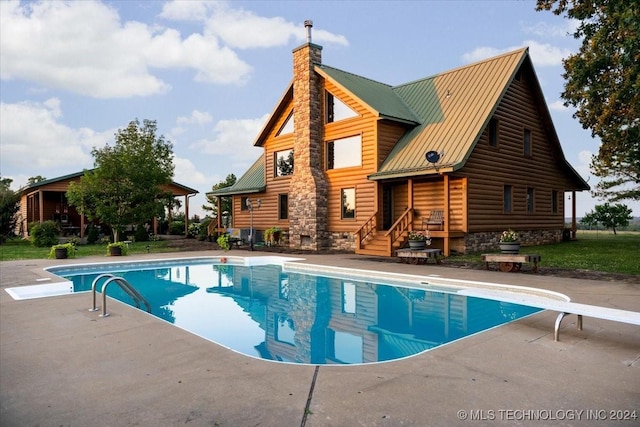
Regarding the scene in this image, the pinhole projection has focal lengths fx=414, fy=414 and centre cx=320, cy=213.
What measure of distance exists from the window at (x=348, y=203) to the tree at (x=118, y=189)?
10669 mm

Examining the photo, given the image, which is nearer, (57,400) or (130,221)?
(57,400)

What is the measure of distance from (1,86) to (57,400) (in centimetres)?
2349

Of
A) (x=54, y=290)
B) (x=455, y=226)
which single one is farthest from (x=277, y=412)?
(x=455, y=226)

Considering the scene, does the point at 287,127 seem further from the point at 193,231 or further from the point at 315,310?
the point at 315,310

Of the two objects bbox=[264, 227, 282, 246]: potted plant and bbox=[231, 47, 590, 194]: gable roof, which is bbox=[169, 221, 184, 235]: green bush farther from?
bbox=[231, 47, 590, 194]: gable roof

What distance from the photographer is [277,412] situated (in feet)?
10.6

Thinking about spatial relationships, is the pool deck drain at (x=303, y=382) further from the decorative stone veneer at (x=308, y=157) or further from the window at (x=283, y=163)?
the window at (x=283, y=163)

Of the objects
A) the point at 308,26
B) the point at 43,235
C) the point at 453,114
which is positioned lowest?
the point at 43,235

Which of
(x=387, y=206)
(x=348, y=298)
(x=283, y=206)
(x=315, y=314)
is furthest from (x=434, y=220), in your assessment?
(x=283, y=206)

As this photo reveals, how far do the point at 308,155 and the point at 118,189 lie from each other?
10.3 m

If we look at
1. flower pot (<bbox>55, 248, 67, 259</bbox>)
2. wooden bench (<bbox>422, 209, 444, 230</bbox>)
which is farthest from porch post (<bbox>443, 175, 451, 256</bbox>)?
flower pot (<bbox>55, 248, 67, 259</bbox>)

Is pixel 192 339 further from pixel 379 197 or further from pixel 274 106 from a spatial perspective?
pixel 274 106

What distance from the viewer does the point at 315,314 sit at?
8266 millimetres

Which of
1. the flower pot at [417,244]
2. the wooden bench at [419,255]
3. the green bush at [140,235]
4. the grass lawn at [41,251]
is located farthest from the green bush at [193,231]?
the flower pot at [417,244]
